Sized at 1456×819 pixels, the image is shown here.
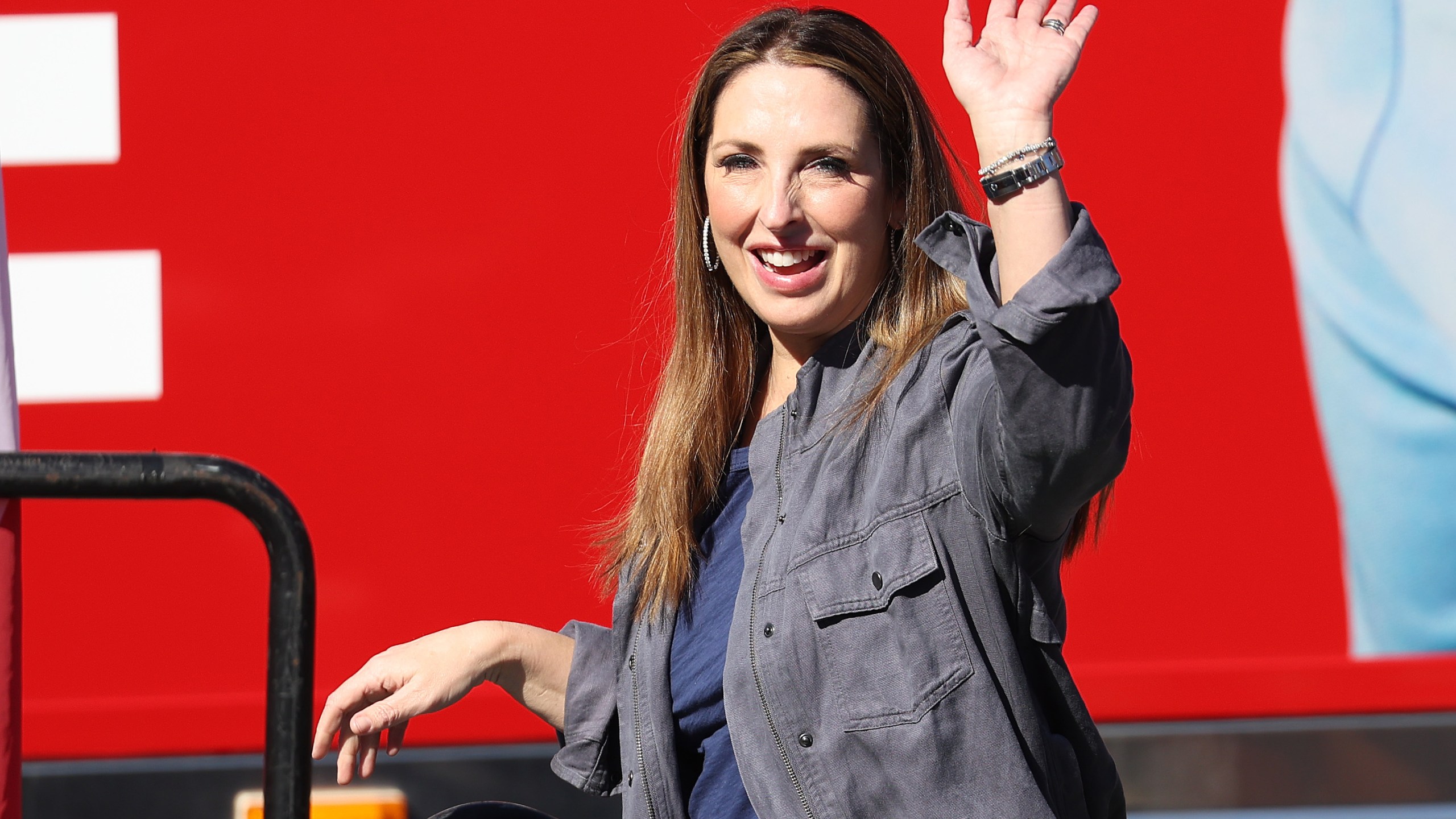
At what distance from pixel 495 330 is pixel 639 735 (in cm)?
75

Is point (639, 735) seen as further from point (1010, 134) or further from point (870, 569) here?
point (1010, 134)

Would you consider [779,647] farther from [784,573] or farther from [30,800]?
[30,800]

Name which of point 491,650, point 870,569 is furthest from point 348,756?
point 870,569

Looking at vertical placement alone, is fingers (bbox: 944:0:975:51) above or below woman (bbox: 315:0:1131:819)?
above

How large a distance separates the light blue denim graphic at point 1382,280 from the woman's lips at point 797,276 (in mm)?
939

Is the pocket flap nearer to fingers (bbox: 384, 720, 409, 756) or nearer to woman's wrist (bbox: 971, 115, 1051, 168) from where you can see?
woman's wrist (bbox: 971, 115, 1051, 168)

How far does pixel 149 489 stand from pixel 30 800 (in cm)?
122

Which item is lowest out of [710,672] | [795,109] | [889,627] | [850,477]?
[710,672]

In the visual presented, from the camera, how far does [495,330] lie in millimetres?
1789

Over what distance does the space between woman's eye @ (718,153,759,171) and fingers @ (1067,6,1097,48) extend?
0.41m

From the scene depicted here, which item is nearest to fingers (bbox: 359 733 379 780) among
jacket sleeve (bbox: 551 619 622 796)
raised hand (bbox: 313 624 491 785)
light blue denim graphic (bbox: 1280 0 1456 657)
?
raised hand (bbox: 313 624 491 785)

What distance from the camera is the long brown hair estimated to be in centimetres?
121

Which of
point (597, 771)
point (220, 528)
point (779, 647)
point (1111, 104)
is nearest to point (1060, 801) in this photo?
point (779, 647)

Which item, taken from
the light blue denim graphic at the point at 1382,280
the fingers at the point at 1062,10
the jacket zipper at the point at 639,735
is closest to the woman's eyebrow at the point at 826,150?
the fingers at the point at 1062,10
